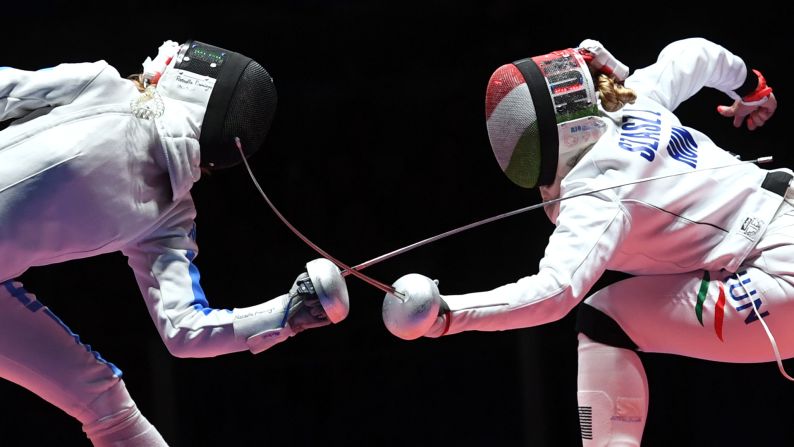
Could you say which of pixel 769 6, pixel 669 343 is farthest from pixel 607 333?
pixel 769 6

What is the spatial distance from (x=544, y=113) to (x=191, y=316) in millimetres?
896

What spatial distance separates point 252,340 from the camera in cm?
189

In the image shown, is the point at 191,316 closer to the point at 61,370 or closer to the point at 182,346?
the point at 182,346

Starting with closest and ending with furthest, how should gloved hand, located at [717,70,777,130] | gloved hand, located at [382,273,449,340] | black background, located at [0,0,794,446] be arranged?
gloved hand, located at [382,273,449,340] → gloved hand, located at [717,70,777,130] → black background, located at [0,0,794,446]

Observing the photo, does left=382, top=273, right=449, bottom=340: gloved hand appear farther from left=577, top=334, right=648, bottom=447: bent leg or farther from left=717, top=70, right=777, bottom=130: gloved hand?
left=717, top=70, right=777, bottom=130: gloved hand

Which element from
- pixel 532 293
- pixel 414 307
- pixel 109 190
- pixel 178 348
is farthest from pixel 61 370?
pixel 532 293

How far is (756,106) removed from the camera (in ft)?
8.24

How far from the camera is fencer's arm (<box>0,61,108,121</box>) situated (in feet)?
6.44

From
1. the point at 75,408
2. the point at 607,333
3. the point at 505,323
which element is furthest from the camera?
the point at 607,333

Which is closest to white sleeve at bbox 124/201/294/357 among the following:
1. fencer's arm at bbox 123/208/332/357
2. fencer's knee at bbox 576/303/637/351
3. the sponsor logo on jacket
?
fencer's arm at bbox 123/208/332/357

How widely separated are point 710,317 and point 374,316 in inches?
60.3

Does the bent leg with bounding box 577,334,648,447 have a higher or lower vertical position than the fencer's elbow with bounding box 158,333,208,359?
lower

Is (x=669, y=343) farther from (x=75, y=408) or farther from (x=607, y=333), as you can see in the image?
(x=75, y=408)

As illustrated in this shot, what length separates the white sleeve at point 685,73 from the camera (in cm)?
236
